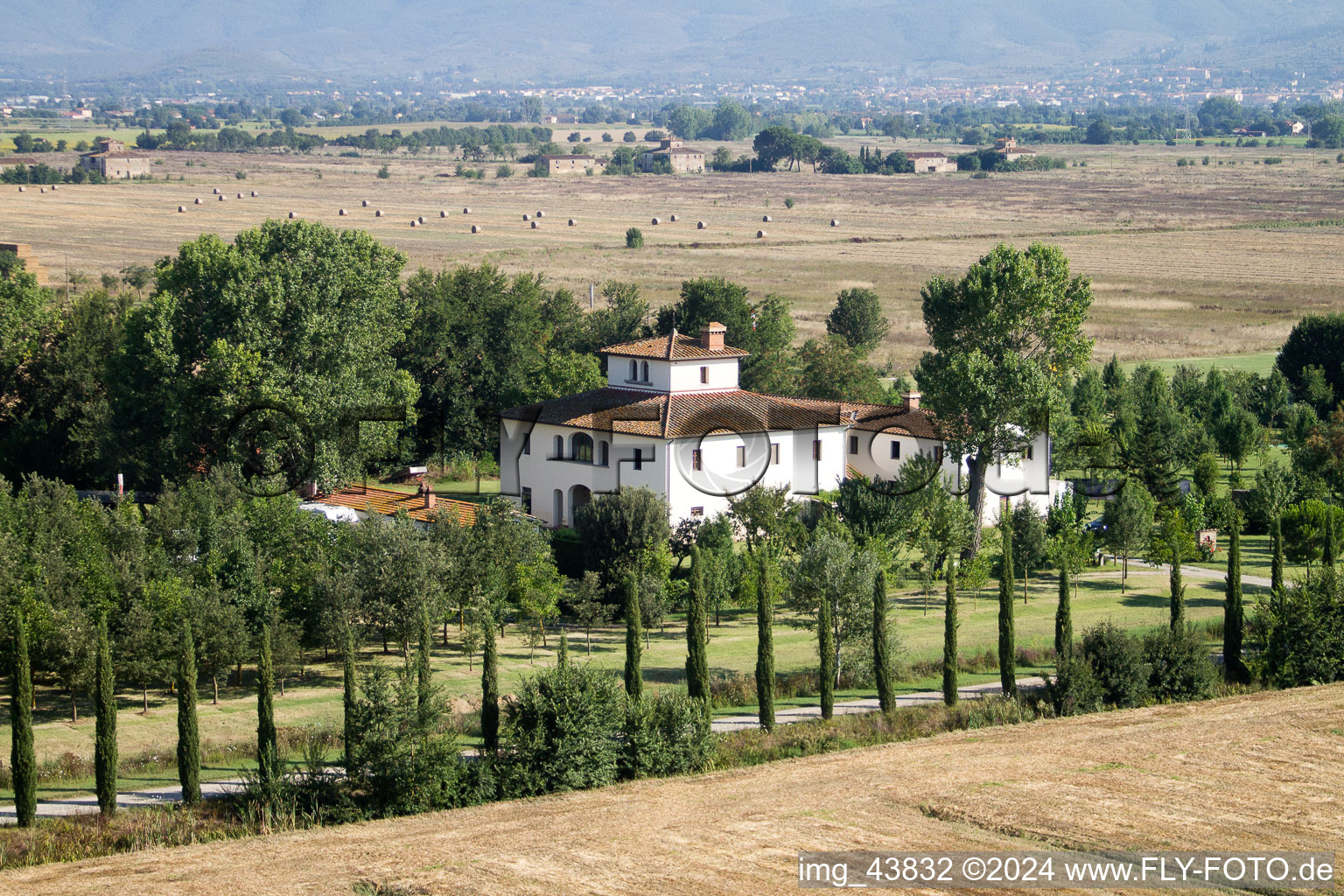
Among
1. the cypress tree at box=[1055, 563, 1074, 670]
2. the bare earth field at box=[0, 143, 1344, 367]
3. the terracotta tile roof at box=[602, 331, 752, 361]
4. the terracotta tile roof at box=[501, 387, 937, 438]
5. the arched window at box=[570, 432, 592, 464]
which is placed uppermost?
the bare earth field at box=[0, 143, 1344, 367]

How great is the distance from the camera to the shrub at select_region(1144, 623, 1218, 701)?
35.6m

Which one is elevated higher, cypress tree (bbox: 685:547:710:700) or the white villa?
the white villa

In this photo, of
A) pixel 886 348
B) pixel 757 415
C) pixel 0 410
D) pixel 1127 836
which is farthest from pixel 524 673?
pixel 886 348

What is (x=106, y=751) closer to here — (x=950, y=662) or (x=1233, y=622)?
(x=950, y=662)

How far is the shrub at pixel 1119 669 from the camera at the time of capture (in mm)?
35062

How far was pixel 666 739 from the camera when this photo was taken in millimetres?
30625

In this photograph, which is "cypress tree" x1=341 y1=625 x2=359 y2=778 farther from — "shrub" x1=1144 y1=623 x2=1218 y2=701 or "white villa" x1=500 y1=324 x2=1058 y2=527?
"white villa" x1=500 y1=324 x2=1058 y2=527

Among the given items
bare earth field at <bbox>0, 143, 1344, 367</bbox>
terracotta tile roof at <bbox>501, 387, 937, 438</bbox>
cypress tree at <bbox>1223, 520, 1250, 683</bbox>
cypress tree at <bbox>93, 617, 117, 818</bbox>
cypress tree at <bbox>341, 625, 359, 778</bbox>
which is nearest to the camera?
cypress tree at <bbox>93, 617, 117, 818</bbox>

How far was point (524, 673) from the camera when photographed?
37.1 metres

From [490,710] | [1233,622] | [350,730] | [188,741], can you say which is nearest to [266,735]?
[188,741]

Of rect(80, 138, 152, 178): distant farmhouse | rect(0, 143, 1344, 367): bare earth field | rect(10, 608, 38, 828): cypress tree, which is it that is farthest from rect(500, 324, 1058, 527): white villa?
rect(80, 138, 152, 178): distant farmhouse

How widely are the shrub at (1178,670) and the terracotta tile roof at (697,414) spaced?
18.9 meters

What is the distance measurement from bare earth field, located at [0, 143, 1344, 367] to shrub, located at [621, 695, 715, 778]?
5650 cm

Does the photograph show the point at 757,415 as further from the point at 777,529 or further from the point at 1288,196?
the point at 1288,196
